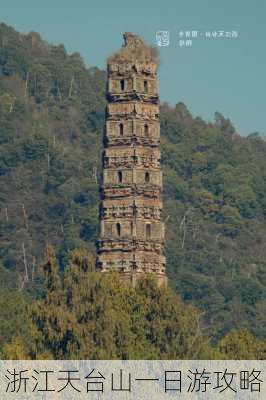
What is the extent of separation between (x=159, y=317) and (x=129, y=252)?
18.3 metres

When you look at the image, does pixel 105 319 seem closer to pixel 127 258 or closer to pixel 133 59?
pixel 127 258

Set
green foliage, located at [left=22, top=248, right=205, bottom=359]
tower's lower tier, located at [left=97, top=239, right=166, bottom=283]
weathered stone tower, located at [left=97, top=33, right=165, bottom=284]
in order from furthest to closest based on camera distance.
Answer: weathered stone tower, located at [left=97, top=33, right=165, bottom=284], tower's lower tier, located at [left=97, top=239, right=166, bottom=283], green foliage, located at [left=22, top=248, right=205, bottom=359]

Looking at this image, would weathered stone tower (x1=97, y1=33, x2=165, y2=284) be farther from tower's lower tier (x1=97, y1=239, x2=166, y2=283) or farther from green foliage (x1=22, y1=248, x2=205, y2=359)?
green foliage (x1=22, y1=248, x2=205, y2=359)

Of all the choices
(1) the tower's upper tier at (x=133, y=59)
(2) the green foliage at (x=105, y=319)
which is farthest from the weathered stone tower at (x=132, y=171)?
(2) the green foliage at (x=105, y=319)

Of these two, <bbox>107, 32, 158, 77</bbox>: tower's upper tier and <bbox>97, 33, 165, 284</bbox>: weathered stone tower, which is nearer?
<bbox>97, 33, 165, 284</bbox>: weathered stone tower

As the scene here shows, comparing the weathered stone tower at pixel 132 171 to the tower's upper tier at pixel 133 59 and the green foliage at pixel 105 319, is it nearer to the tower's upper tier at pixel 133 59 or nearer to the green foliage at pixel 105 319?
the tower's upper tier at pixel 133 59

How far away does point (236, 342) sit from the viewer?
10900 centimetres

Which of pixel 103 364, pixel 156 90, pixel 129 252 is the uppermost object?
pixel 156 90

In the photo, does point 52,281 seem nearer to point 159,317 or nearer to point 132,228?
point 159,317

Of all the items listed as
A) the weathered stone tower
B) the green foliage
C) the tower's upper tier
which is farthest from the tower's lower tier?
the green foliage

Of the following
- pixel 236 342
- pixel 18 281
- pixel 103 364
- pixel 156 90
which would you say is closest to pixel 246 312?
pixel 18 281

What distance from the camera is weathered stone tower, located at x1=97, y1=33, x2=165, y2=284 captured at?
125250mm

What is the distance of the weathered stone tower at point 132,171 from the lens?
12525cm

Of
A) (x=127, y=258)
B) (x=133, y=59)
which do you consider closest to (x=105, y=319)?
(x=127, y=258)
